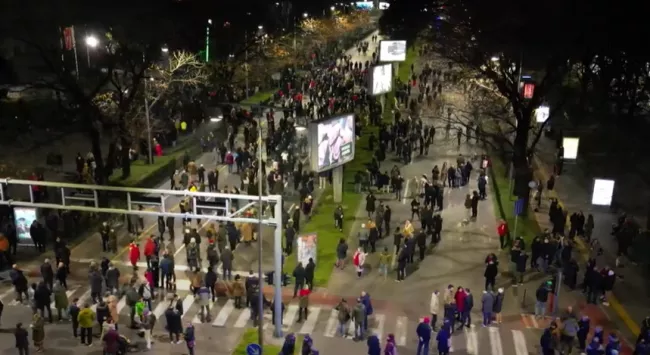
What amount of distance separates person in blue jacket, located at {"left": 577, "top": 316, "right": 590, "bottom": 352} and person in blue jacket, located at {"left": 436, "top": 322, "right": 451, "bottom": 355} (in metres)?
4.00

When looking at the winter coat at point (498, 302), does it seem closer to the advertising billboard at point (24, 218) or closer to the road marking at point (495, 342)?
the road marking at point (495, 342)

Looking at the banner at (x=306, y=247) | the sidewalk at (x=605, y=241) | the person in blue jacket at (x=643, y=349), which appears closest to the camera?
the person in blue jacket at (x=643, y=349)

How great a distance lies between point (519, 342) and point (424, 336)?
3.48 meters

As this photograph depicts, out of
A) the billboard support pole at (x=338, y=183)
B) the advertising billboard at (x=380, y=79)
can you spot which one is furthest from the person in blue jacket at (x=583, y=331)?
the advertising billboard at (x=380, y=79)

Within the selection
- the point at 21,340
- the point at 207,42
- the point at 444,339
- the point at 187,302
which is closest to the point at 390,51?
the point at 207,42

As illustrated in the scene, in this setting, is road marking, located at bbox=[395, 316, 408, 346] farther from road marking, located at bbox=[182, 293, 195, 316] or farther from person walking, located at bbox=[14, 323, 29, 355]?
person walking, located at bbox=[14, 323, 29, 355]

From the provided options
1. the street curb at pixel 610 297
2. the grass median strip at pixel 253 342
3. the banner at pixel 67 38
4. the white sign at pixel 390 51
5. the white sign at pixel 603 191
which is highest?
the banner at pixel 67 38

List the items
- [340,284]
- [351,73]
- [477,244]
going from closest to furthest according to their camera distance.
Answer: [340,284] < [477,244] < [351,73]

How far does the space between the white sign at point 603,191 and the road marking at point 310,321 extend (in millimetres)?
12595

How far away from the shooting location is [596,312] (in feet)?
69.5

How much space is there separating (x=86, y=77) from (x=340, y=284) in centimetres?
A: 2649

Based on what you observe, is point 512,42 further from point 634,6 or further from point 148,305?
point 148,305

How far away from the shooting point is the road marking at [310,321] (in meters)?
19.9

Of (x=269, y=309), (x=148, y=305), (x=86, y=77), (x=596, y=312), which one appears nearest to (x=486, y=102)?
(x=596, y=312)
